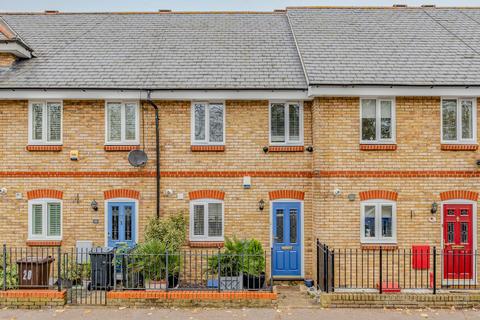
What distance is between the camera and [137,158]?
40.8ft

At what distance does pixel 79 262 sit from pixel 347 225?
736cm

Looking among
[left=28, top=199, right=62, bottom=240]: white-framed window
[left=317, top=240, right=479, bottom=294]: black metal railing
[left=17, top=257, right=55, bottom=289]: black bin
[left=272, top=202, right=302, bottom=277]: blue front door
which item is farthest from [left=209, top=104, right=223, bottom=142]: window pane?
[left=17, top=257, right=55, bottom=289]: black bin

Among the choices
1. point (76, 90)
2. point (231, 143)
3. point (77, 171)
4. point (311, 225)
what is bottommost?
point (311, 225)

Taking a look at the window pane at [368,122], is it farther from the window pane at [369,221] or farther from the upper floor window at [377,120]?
the window pane at [369,221]

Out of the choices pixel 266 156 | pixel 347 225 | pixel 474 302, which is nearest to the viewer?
pixel 474 302

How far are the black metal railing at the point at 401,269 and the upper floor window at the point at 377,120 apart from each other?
9.69 ft

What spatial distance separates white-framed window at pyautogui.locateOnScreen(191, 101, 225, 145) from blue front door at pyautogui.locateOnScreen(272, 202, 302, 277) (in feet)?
8.43

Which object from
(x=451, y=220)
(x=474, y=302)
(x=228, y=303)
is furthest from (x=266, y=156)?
(x=474, y=302)

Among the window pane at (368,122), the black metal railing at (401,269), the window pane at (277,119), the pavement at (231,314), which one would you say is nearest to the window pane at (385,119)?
the window pane at (368,122)

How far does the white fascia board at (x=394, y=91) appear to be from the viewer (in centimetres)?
1173

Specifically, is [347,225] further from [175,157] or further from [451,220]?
[175,157]

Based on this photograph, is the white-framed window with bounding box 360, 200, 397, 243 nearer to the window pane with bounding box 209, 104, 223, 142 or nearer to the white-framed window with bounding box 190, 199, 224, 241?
the white-framed window with bounding box 190, 199, 224, 241

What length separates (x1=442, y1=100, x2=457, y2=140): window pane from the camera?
12117mm

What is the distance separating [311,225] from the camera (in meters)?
12.6
